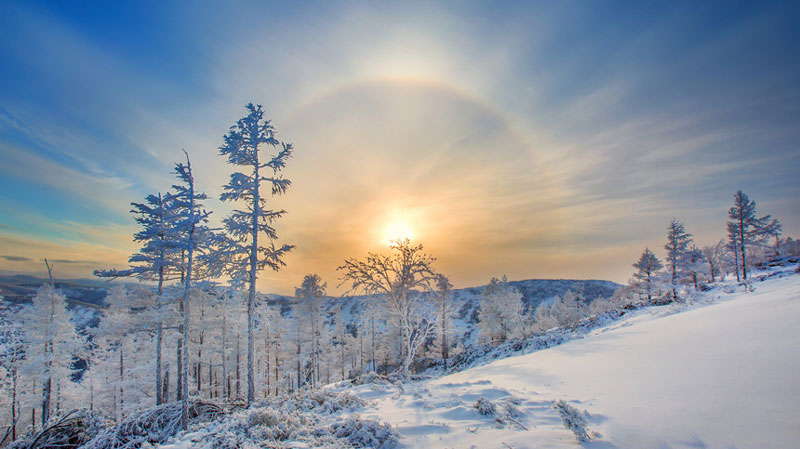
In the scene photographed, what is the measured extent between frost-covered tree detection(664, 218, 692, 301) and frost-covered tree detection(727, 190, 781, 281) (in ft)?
17.0

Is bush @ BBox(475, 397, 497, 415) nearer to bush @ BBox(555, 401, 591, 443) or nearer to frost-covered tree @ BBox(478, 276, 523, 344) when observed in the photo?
bush @ BBox(555, 401, 591, 443)

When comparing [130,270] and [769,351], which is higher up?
[130,270]

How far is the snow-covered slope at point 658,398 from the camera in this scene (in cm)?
342

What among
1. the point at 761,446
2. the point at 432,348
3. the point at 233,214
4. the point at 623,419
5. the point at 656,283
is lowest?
the point at 432,348

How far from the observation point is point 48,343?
69.1 ft

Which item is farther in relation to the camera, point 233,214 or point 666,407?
point 233,214

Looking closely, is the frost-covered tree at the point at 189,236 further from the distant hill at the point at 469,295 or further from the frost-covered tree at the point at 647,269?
the distant hill at the point at 469,295

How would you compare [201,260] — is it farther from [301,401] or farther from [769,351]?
[769,351]

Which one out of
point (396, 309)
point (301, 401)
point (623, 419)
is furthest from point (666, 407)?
point (396, 309)

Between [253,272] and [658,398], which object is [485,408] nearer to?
[658,398]

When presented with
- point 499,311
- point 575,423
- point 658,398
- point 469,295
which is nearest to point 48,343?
point 575,423

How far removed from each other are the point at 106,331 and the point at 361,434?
17540 mm

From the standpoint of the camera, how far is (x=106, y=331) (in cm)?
1489

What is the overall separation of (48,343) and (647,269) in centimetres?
6286
